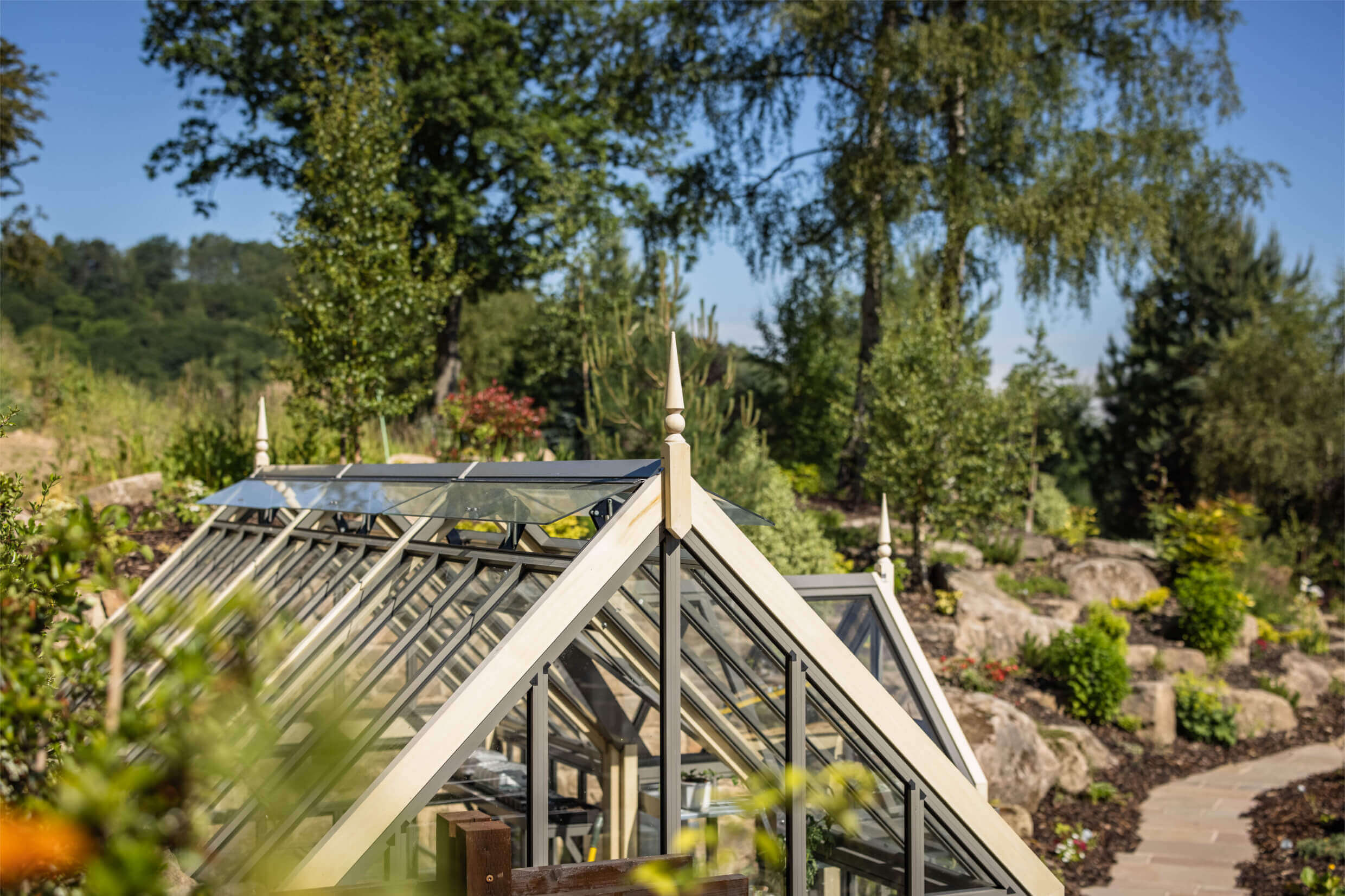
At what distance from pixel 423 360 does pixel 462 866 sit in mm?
11230

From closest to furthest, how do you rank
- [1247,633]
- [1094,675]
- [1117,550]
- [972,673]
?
[972,673]
[1094,675]
[1247,633]
[1117,550]

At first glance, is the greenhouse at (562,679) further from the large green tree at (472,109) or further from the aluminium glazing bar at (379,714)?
the large green tree at (472,109)

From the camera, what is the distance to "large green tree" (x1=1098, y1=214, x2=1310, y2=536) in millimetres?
23594

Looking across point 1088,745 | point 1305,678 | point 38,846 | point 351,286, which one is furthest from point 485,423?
point 38,846

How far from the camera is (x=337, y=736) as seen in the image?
848mm

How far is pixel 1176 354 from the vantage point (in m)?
24.4

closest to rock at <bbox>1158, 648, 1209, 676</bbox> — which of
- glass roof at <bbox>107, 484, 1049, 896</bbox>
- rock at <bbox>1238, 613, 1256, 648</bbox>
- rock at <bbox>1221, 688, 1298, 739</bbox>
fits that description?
rock at <bbox>1221, 688, 1298, 739</bbox>

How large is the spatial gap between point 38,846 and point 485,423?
39.1ft

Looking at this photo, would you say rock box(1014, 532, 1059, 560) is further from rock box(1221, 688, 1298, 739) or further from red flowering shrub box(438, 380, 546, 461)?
red flowering shrub box(438, 380, 546, 461)

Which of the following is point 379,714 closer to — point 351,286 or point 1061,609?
point 351,286

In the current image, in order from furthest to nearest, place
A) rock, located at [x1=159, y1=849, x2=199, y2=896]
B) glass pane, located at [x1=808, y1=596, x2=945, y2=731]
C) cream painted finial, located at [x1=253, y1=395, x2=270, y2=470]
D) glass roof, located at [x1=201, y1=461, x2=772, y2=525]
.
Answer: cream painted finial, located at [x1=253, y1=395, x2=270, y2=470], glass pane, located at [x1=808, y1=596, x2=945, y2=731], glass roof, located at [x1=201, y1=461, x2=772, y2=525], rock, located at [x1=159, y1=849, x2=199, y2=896]

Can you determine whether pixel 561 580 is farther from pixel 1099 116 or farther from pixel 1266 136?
pixel 1266 136

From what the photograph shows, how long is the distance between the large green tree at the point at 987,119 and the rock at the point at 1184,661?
4.92m

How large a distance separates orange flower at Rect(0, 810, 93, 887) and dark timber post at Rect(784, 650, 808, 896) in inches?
80.3
